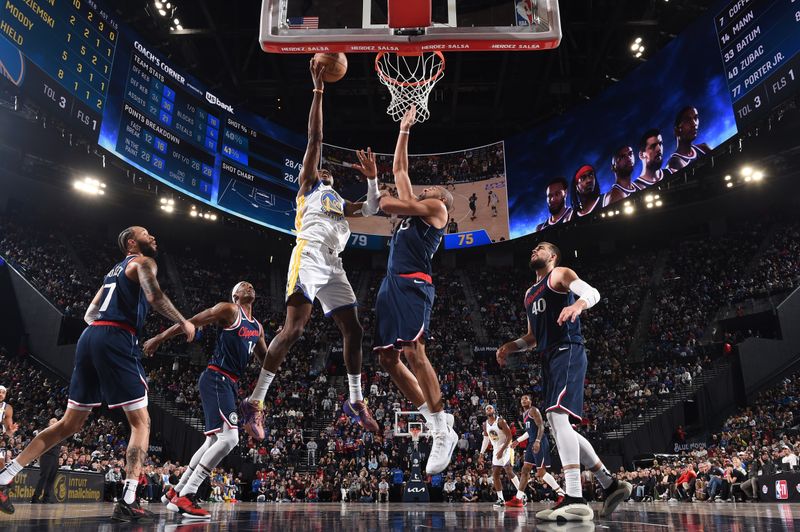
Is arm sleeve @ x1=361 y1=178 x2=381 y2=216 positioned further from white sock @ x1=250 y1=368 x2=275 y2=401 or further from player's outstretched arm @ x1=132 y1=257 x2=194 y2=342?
player's outstretched arm @ x1=132 y1=257 x2=194 y2=342

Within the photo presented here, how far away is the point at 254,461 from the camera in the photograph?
18719mm

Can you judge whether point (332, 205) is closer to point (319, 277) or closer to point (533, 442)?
point (319, 277)

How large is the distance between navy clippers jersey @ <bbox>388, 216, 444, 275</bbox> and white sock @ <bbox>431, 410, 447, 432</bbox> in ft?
4.39

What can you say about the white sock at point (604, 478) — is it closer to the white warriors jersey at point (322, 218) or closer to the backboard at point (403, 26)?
the white warriors jersey at point (322, 218)

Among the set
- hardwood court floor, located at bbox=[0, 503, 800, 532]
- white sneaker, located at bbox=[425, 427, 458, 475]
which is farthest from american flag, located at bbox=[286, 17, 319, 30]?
hardwood court floor, located at bbox=[0, 503, 800, 532]

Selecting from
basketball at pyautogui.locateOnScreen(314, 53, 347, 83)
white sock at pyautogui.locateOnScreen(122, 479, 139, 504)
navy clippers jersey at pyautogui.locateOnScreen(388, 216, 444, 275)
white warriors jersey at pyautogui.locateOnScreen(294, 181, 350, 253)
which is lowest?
white sock at pyautogui.locateOnScreen(122, 479, 139, 504)

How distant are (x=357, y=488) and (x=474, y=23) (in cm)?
1438

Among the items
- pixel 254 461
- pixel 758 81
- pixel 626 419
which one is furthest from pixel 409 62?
pixel 626 419

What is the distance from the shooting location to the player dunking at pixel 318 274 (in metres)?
5.86

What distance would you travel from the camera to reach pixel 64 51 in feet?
51.5

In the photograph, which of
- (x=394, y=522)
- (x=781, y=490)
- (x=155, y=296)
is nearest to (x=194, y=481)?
(x=155, y=296)

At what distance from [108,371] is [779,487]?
13.5 metres

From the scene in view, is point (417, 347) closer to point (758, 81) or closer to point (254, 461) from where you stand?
point (254, 461)

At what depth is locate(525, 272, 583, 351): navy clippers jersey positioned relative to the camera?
5418mm
